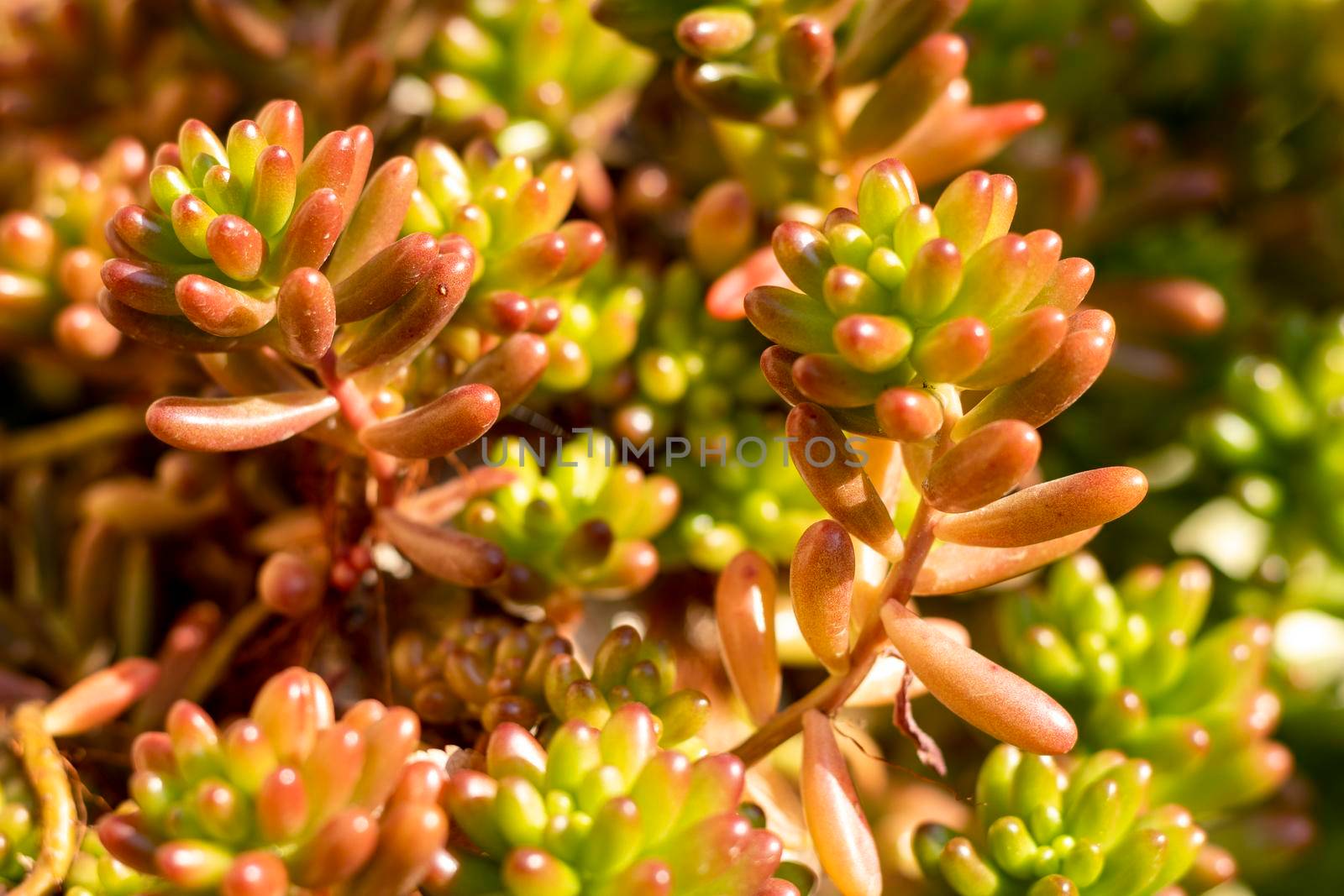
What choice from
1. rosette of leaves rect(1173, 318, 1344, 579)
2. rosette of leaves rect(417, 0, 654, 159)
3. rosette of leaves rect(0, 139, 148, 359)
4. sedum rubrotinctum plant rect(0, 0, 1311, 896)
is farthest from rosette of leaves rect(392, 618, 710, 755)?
rosette of leaves rect(1173, 318, 1344, 579)

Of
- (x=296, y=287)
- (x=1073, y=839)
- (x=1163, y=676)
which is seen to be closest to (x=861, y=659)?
(x=1073, y=839)

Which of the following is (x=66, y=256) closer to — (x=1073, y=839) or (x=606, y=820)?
(x=606, y=820)

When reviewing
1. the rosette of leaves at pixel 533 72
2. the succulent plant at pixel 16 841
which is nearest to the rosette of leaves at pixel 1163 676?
the rosette of leaves at pixel 533 72

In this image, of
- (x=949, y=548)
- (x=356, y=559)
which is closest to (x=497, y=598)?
(x=356, y=559)

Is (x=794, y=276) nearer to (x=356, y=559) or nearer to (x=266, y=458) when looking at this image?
(x=356, y=559)

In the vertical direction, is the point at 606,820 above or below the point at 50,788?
above

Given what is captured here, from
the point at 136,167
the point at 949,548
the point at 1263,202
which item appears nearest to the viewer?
the point at 949,548

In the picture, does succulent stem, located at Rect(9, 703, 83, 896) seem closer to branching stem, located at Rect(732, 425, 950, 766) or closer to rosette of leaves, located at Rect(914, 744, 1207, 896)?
branching stem, located at Rect(732, 425, 950, 766)
